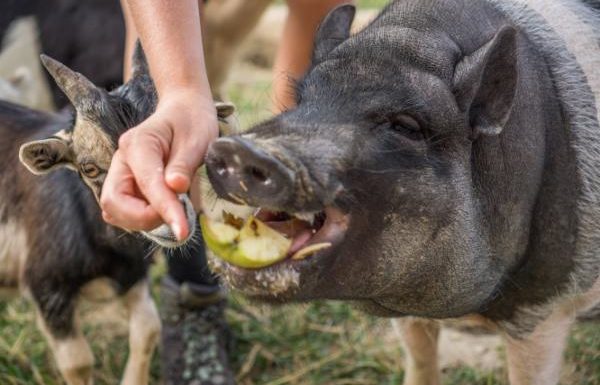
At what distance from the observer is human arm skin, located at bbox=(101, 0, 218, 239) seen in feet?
6.95

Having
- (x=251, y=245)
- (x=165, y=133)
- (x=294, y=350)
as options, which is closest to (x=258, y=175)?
(x=251, y=245)

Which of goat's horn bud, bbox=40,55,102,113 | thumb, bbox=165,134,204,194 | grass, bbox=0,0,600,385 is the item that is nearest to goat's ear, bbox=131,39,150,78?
goat's horn bud, bbox=40,55,102,113

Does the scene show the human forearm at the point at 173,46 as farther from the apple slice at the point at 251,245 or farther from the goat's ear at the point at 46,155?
the goat's ear at the point at 46,155

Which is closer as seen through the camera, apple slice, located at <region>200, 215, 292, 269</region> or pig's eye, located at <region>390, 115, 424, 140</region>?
apple slice, located at <region>200, 215, 292, 269</region>

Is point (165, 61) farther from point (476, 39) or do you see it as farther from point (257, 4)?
point (257, 4)

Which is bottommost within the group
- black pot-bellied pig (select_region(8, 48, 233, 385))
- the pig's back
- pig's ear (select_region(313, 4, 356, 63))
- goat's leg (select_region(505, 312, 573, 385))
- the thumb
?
black pot-bellied pig (select_region(8, 48, 233, 385))

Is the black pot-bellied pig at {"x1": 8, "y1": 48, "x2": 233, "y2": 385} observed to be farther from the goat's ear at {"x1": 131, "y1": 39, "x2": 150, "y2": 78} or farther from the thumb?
the thumb

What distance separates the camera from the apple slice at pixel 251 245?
218cm

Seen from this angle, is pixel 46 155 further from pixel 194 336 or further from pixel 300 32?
pixel 300 32

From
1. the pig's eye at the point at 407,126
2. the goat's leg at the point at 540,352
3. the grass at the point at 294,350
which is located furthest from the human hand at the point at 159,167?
the grass at the point at 294,350

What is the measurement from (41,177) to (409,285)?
70.3 inches

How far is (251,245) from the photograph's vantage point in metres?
2.19

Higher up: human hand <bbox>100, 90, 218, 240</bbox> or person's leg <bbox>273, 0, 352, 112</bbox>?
human hand <bbox>100, 90, 218, 240</bbox>

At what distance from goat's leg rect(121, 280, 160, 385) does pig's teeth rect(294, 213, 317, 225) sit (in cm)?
159
